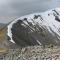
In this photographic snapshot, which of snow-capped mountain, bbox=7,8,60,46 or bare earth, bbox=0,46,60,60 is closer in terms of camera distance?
bare earth, bbox=0,46,60,60

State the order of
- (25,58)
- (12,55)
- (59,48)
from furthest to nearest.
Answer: (12,55), (25,58), (59,48)

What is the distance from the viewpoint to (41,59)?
9336 millimetres

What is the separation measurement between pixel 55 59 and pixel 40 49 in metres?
1.05

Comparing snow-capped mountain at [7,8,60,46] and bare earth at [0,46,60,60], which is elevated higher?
snow-capped mountain at [7,8,60,46]

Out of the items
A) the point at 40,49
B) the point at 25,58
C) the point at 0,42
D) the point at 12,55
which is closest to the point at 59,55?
the point at 40,49

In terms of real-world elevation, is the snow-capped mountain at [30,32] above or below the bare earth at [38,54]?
above

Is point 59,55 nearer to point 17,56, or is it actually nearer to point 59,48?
point 59,48

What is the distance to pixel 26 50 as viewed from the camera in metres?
10.4

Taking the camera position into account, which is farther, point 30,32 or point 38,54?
point 30,32

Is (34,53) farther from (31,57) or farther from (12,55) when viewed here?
(12,55)

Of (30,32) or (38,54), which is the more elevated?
(30,32)

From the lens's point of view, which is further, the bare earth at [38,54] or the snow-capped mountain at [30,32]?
the snow-capped mountain at [30,32]

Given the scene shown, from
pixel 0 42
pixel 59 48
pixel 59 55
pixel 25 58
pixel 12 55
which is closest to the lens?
pixel 59 55

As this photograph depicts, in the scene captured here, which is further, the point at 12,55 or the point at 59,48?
the point at 12,55
